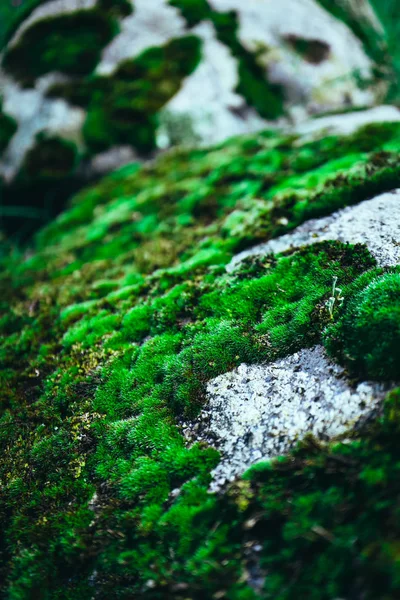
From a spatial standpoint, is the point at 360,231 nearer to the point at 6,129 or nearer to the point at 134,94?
the point at 134,94

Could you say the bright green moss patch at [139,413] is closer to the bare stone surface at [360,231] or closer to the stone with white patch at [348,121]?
the bare stone surface at [360,231]

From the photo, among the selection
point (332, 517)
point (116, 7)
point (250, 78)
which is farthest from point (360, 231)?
point (116, 7)

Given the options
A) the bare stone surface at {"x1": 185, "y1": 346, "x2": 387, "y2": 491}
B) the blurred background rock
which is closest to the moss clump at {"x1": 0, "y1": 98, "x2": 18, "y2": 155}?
the blurred background rock

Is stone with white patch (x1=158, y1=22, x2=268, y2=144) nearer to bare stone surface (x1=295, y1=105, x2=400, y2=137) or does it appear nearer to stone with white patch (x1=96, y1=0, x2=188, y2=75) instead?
stone with white patch (x1=96, y1=0, x2=188, y2=75)

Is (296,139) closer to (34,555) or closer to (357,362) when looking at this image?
(357,362)

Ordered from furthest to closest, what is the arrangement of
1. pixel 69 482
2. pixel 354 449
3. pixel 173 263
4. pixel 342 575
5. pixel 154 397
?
pixel 173 263 < pixel 154 397 < pixel 69 482 < pixel 354 449 < pixel 342 575

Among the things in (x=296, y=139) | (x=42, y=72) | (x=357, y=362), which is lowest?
(x=296, y=139)

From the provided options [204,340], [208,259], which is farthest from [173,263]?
[204,340]

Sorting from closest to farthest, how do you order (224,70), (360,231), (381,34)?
1. (360,231)
2. (224,70)
3. (381,34)
